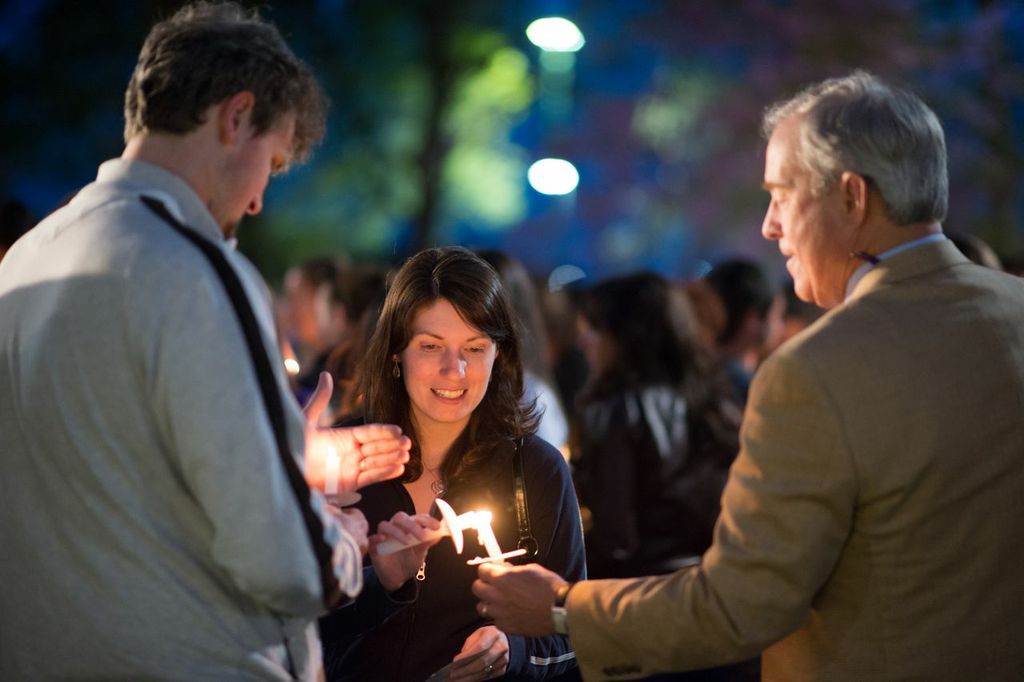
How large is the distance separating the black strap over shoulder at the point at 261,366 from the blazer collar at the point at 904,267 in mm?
1333

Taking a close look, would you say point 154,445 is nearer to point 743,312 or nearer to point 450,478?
point 450,478

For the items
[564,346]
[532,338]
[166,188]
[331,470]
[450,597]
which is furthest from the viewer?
[564,346]

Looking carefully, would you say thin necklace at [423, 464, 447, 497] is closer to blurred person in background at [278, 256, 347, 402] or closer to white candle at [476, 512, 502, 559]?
white candle at [476, 512, 502, 559]

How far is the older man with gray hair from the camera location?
2428mm

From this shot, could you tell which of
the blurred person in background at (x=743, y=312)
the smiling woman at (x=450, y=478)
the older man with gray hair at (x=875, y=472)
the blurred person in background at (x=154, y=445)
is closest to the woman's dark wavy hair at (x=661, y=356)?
the blurred person in background at (x=743, y=312)

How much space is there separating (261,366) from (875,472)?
1339mm

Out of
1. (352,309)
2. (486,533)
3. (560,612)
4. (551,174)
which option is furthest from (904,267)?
(551,174)

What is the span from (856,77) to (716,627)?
1.40 metres

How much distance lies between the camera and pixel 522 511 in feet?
11.2

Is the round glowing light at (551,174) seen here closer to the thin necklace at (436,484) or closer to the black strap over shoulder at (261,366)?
the thin necklace at (436,484)

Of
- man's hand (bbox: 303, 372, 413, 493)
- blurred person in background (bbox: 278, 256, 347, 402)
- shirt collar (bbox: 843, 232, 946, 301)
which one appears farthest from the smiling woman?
blurred person in background (bbox: 278, 256, 347, 402)

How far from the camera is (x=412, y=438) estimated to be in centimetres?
364

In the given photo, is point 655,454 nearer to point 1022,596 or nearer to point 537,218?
point 1022,596

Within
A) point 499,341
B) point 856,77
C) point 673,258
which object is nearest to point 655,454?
point 499,341
